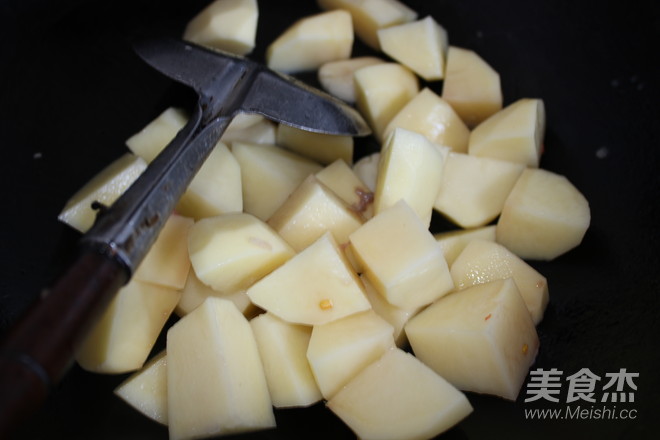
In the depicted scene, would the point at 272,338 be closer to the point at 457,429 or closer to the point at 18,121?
the point at 457,429

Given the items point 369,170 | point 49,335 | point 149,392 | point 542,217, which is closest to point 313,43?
point 369,170

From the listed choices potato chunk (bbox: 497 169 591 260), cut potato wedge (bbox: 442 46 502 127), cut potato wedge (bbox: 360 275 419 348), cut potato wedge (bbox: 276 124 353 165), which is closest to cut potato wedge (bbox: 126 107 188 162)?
cut potato wedge (bbox: 276 124 353 165)

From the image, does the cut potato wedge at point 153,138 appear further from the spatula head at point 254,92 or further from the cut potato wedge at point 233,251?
the cut potato wedge at point 233,251

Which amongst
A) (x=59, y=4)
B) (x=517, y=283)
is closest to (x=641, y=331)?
(x=517, y=283)

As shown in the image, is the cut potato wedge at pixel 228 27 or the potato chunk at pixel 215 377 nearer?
the potato chunk at pixel 215 377

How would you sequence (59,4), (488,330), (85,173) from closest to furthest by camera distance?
(488,330)
(85,173)
(59,4)

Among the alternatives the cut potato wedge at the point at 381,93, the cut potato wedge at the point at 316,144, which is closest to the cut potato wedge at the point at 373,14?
the cut potato wedge at the point at 381,93
